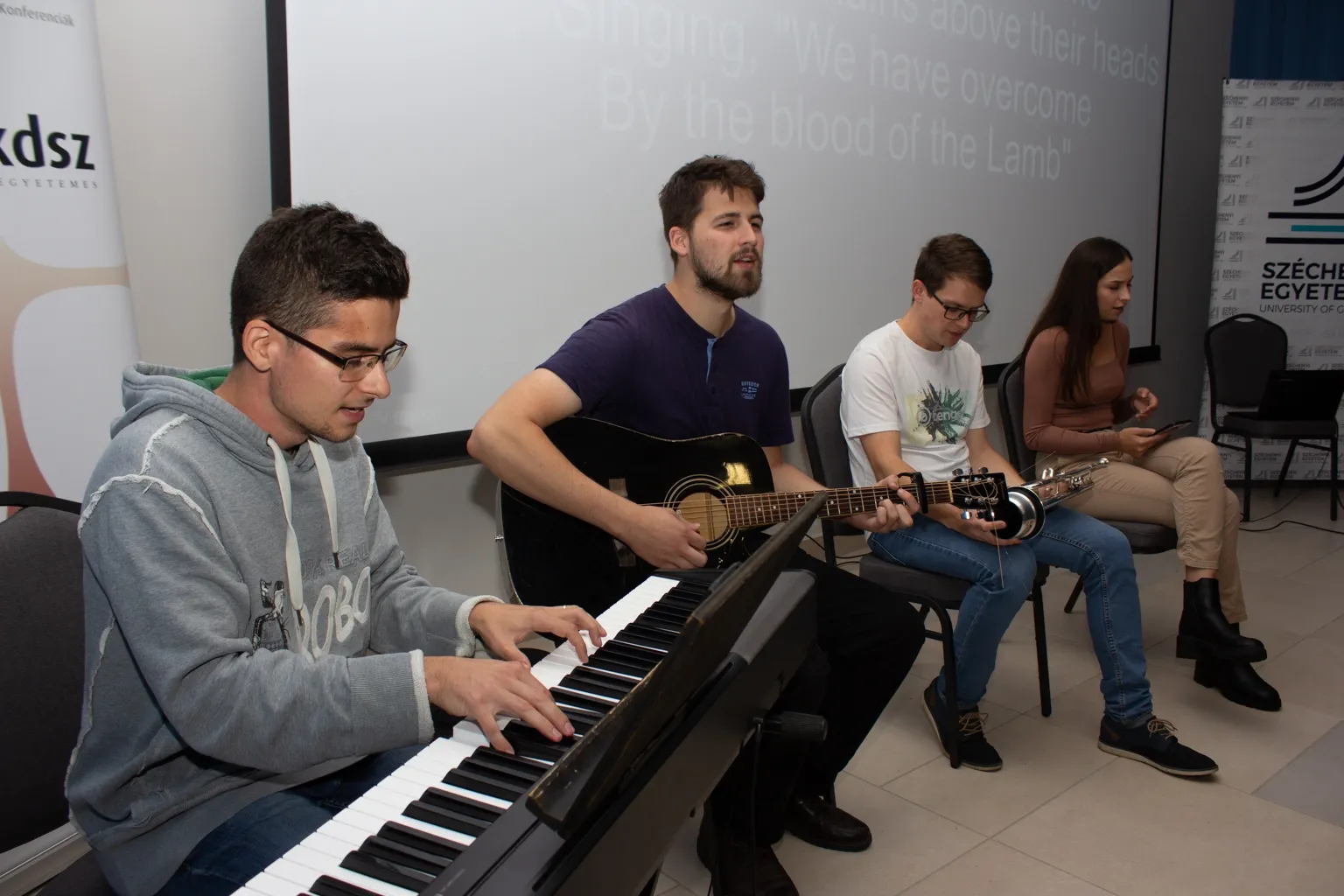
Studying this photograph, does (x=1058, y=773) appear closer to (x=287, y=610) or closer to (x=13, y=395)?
(x=287, y=610)

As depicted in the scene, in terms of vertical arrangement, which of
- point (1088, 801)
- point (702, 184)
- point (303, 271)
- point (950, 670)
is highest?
point (702, 184)

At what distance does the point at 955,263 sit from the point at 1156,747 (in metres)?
1.36

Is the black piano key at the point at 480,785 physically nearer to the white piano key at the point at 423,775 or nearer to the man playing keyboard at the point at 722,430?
the white piano key at the point at 423,775

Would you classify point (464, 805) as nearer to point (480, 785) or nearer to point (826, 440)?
point (480, 785)

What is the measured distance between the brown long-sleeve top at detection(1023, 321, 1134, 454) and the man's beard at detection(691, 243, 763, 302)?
1.25 m

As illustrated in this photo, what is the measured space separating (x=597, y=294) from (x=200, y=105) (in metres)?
1.13

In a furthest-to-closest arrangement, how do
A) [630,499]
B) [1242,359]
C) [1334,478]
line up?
[1242,359] → [1334,478] → [630,499]

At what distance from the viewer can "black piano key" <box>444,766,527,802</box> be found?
0.98 metres

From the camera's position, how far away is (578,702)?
1190 mm

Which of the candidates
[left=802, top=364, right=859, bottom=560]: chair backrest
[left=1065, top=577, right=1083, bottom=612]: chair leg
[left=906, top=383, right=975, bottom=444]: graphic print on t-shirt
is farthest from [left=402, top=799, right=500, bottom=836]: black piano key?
[left=1065, top=577, right=1083, bottom=612]: chair leg

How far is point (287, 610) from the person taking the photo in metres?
1.28

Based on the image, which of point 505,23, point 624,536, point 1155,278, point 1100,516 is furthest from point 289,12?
point 1155,278

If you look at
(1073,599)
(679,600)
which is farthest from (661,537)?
(1073,599)

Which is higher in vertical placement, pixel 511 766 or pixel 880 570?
pixel 511 766
